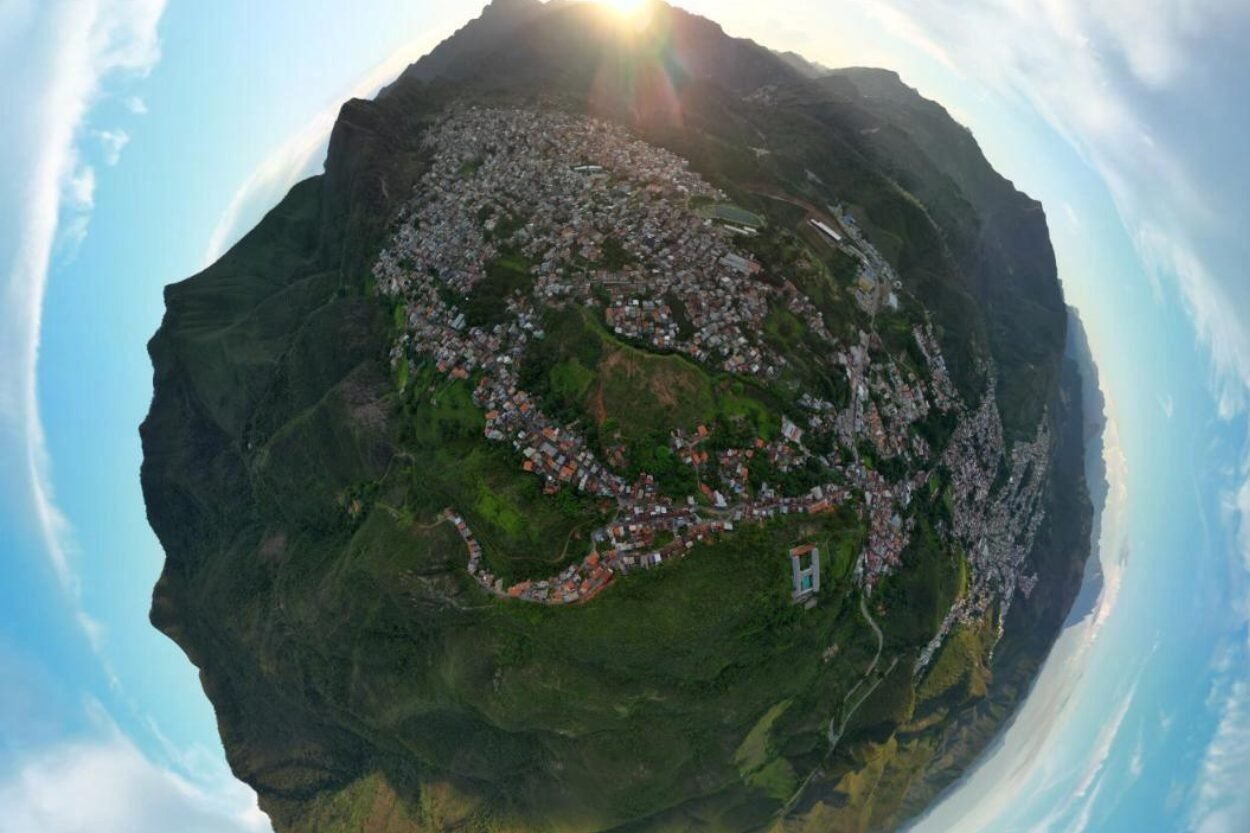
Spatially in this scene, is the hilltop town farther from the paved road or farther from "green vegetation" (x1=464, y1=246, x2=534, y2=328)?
the paved road

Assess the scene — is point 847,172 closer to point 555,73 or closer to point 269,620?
point 555,73

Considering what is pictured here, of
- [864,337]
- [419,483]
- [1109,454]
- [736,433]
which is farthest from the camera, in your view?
[1109,454]

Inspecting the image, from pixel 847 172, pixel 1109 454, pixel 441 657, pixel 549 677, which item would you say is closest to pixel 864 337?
pixel 847 172

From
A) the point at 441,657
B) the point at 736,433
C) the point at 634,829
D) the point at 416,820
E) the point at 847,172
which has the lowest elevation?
the point at 416,820

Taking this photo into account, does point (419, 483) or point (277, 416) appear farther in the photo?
point (277, 416)

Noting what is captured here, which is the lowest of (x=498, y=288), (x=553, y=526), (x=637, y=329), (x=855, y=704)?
(x=855, y=704)

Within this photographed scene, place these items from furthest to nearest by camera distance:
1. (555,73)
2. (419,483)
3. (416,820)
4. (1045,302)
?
(1045,302), (555,73), (416,820), (419,483)

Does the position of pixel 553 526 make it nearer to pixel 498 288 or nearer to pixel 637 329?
pixel 637 329

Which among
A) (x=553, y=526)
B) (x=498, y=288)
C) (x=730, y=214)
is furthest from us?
(x=730, y=214)

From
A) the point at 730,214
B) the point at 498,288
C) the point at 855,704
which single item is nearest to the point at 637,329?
the point at 498,288
